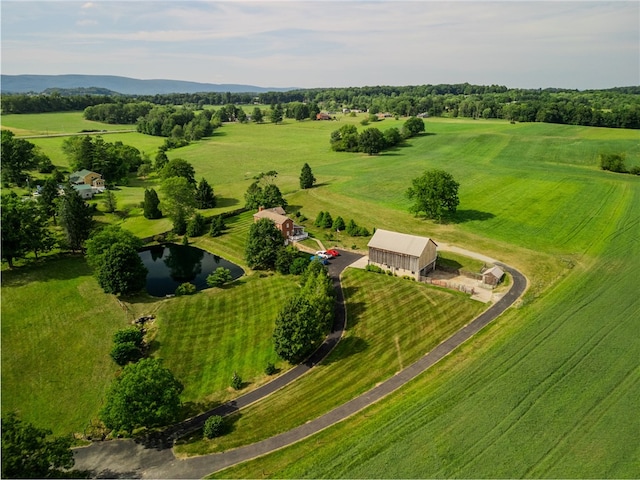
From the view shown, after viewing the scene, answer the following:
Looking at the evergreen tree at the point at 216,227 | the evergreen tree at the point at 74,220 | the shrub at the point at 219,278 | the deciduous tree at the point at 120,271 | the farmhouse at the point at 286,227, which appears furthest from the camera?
the evergreen tree at the point at 216,227

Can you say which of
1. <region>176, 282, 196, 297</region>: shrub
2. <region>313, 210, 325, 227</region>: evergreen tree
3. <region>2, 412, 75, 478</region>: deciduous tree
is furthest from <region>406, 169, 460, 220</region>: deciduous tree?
<region>2, 412, 75, 478</region>: deciduous tree

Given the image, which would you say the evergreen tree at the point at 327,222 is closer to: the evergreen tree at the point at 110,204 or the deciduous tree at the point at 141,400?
the evergreen tree at the point at 110,204

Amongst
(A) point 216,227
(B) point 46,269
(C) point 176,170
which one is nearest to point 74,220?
(B) point 46,269

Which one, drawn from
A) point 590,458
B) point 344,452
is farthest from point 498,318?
point 344,452

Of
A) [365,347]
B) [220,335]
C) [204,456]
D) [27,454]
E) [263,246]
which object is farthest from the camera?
[263,246]

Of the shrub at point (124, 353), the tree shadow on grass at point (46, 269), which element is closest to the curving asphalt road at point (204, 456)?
the shrub at point (124, 353)

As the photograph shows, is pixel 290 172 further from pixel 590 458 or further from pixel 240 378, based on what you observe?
pixel 590 458

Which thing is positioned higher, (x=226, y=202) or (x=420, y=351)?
(x=226, y=202)

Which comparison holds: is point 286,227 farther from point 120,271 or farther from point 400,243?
point 120,271
